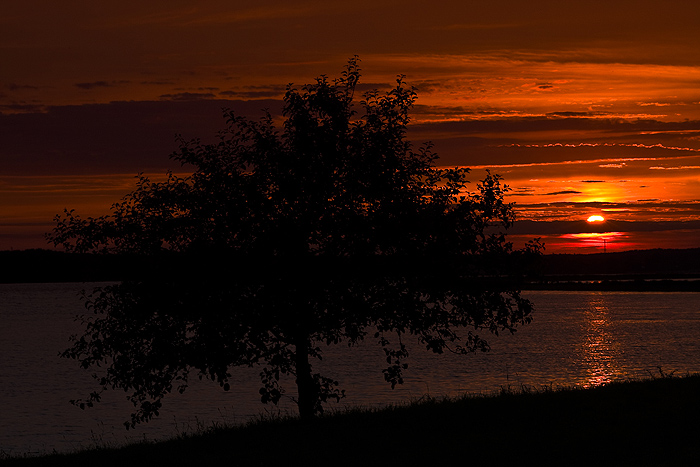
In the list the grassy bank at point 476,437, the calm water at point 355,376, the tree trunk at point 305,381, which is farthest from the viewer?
the calm water at point 355,376

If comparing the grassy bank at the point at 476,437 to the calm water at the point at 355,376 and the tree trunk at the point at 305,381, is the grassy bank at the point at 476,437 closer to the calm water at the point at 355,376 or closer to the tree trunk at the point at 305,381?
the tree trunk at the point at 305,381

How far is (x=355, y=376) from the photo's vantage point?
6194 centimetres

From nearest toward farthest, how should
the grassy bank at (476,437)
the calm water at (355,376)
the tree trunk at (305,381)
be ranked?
the grassy bank at (476,437) → the tree trunk at (305,381) → the calm water at (355,376)

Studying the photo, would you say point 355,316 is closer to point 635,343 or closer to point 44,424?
point 44,424

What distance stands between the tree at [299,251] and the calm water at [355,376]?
12389 mm

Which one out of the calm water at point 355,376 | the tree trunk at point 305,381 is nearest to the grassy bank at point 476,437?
the tree trunk at point 305,381

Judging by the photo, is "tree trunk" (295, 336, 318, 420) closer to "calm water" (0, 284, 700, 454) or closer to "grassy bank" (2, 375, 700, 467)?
"grassy bank" (2, 375, 700, 467)

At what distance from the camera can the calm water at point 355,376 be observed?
43781mm

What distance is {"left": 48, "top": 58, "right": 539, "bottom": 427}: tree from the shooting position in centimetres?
2252

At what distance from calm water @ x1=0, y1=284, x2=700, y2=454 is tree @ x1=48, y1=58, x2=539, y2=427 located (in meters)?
12.4

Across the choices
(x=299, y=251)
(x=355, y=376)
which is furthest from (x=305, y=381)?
(x=355, y=376)

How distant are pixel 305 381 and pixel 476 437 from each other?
5751 mm

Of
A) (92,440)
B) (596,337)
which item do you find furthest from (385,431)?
(596,337)

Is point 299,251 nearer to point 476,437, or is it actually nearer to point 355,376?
point 476,437
